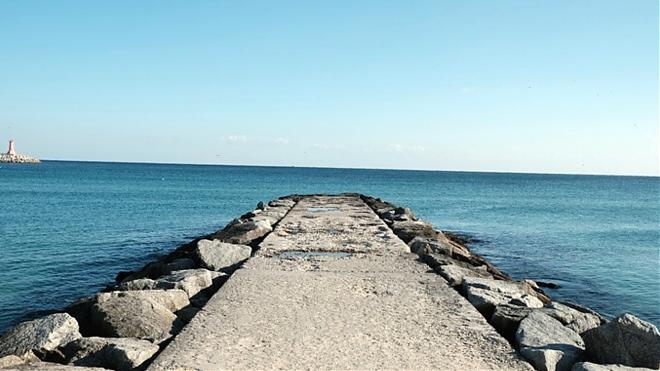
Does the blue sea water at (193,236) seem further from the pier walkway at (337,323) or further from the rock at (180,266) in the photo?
the pier walkway at (337,323)

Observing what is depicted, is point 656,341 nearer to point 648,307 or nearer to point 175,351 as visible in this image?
point 175,351

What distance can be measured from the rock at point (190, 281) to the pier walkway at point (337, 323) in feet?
0.97

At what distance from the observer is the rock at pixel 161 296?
480 cm

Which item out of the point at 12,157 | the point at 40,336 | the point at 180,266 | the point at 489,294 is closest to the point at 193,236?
the point at 180,266

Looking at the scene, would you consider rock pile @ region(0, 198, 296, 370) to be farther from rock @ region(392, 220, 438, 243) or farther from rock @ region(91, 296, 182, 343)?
rock @ region(392, 220, 438, 243)

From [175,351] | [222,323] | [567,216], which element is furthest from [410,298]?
[567,216]

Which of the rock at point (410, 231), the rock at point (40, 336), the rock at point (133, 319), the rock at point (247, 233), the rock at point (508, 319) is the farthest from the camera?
the rock at point (410, 231)

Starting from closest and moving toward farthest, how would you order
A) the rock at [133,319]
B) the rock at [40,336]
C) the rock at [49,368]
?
the rock at [49,368]
the rock at [40,336]
the rock at [133,319]

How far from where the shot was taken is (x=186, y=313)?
16.3 ft

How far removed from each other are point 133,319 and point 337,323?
4.74ft

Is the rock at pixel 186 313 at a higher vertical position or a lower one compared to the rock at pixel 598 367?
lower

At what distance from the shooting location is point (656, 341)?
12.5ft

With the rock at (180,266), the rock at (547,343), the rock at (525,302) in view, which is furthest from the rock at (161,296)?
the rock at (525,302)

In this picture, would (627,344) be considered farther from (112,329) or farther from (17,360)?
(17,360)
